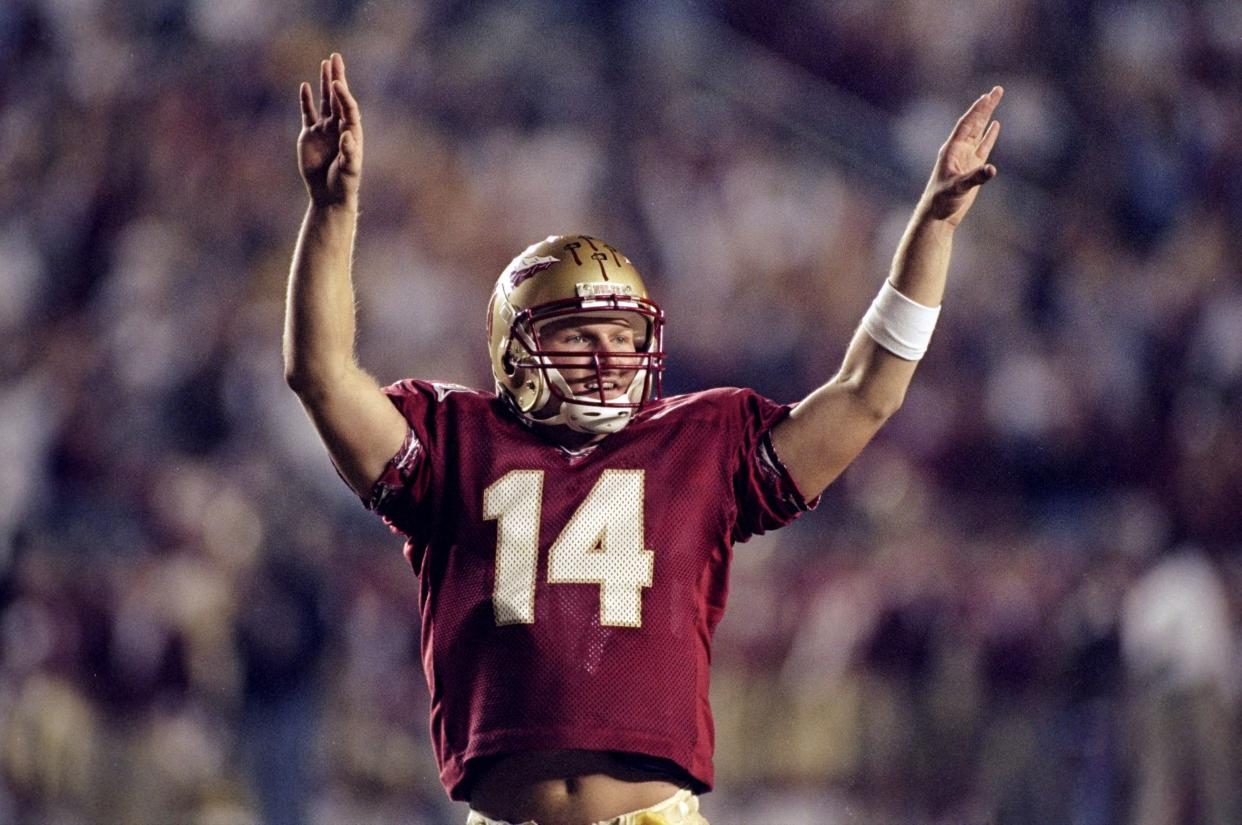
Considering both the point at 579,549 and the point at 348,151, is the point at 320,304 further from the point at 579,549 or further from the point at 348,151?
the point at 579,549

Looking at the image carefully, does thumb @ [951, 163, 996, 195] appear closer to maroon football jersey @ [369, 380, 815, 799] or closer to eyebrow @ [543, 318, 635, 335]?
maroon football jersey @ [369, 380, 815, 799]

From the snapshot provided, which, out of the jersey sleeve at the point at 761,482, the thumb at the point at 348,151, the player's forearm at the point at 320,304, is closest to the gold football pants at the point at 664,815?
the jersey sleeve at the point at 761,482

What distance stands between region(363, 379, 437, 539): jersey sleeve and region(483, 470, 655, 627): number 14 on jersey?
0.30 ft

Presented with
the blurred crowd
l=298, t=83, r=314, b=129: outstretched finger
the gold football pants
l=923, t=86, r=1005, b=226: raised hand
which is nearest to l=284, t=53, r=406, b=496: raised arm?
l=298, t=83, r=314, b=129: outstretched finger

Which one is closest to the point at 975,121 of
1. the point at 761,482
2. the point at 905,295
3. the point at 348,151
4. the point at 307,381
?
the point at 905,295

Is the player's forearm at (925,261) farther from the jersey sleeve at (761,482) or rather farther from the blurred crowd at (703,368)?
the blurred crowd at (703,368)

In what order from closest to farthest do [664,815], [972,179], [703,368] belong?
[664,815]
[972,179]
[703,368]

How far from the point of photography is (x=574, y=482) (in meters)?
2.27

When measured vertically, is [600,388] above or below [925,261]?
below

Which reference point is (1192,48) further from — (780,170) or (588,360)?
(588,360)

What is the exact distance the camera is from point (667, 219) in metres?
5.45

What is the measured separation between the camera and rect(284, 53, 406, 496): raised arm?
2.15m

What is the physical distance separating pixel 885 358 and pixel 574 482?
1.50ft

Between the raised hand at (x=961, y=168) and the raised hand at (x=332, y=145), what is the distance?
79 centimetres
